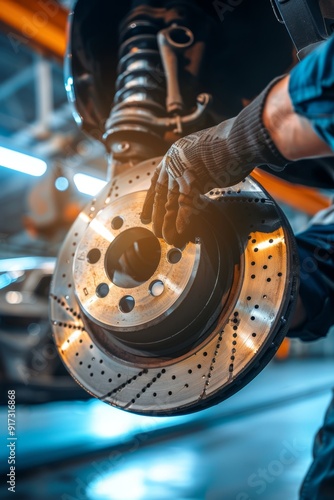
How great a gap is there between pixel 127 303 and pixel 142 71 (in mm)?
529

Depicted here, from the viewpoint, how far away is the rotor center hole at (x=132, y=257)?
3.07 feet

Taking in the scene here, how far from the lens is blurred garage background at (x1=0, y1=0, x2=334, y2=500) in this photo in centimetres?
189

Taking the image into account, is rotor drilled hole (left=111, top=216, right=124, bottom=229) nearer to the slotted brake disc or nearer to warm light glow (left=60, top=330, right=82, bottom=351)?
the slotted brake disc

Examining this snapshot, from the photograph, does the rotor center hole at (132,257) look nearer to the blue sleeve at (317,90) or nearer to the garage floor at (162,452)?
the blue sleeve at (317,90)

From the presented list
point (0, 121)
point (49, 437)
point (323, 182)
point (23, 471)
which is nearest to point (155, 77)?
point (323, 182)

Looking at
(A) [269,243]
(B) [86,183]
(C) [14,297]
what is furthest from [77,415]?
(A) [269,243]

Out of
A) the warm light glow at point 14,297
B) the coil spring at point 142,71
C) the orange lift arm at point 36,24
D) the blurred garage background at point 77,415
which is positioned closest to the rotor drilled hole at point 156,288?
the coil spring at point 142,71

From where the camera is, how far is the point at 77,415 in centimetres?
314

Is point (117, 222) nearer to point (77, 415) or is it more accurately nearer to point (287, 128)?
point (287, 128)

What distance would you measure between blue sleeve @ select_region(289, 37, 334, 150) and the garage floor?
1410 millimetres

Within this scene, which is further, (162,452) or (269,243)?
(162,452)

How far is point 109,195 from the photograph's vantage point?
3.43 feet

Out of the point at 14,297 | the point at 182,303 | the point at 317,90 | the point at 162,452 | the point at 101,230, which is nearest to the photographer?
the point at 317,90

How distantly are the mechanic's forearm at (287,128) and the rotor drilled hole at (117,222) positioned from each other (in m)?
0.33
